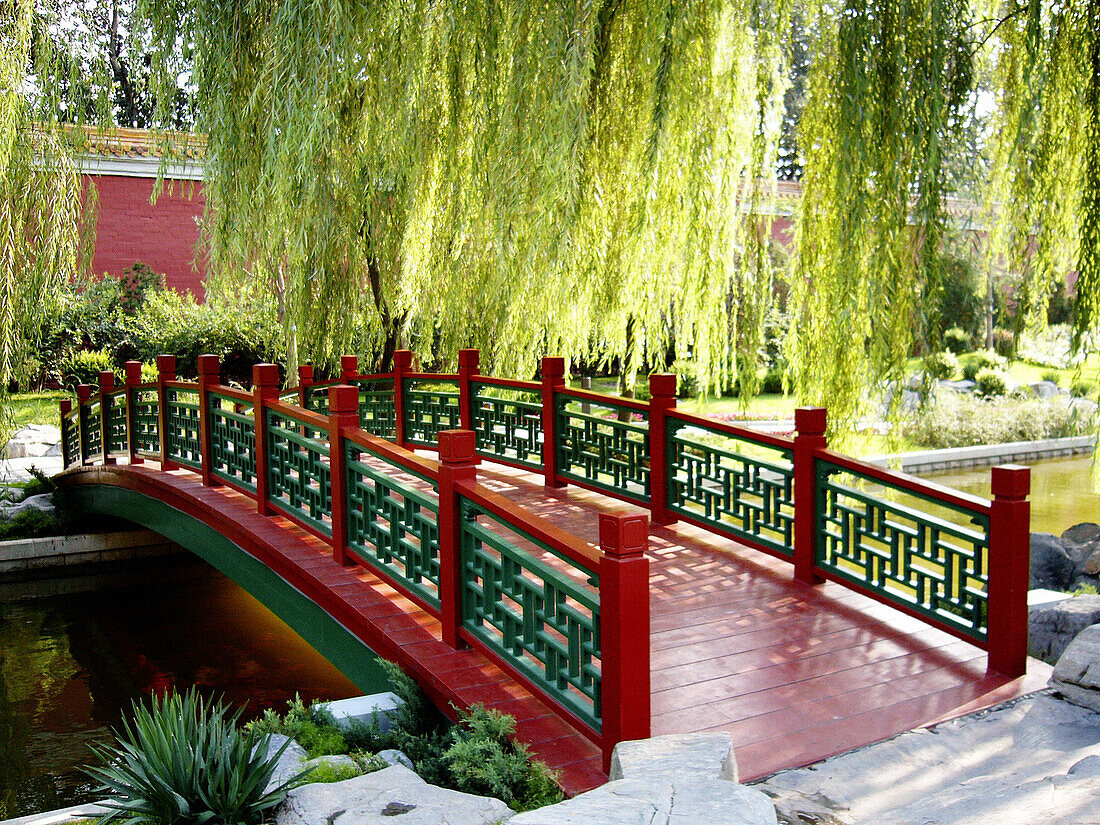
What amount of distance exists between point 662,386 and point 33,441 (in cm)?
1064

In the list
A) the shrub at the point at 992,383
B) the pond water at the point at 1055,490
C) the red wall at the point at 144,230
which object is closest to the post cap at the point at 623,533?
the pond water at the point at 1055,490

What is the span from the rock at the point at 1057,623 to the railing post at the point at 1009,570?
141 centimetres

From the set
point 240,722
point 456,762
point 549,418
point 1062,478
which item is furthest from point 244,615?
point 1062,478

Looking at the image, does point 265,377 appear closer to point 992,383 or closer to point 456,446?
point 456,446

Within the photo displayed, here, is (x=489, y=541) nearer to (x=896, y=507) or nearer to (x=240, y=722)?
(x=896, y=507)

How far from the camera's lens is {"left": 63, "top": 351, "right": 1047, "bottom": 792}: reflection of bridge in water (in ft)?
11.0

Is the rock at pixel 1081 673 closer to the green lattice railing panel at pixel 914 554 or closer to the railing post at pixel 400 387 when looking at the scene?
the green lattice railing panel at pixel 914 554

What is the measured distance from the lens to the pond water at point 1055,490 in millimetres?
11406

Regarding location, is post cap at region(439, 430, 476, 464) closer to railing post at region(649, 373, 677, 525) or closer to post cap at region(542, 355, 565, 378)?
railing post at region(649, 373, 677, 525)

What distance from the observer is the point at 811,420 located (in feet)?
15.6

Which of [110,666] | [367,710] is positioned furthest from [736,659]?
[110,666]

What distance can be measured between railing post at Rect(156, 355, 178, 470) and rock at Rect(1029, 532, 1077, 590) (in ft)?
24.2

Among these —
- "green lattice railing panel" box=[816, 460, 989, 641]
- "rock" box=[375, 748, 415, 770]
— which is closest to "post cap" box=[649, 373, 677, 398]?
"green lattice railing panel" box=[816, 460, 989, 641]

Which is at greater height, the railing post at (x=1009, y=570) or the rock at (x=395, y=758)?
the railing post at (x=1009, y=570)
